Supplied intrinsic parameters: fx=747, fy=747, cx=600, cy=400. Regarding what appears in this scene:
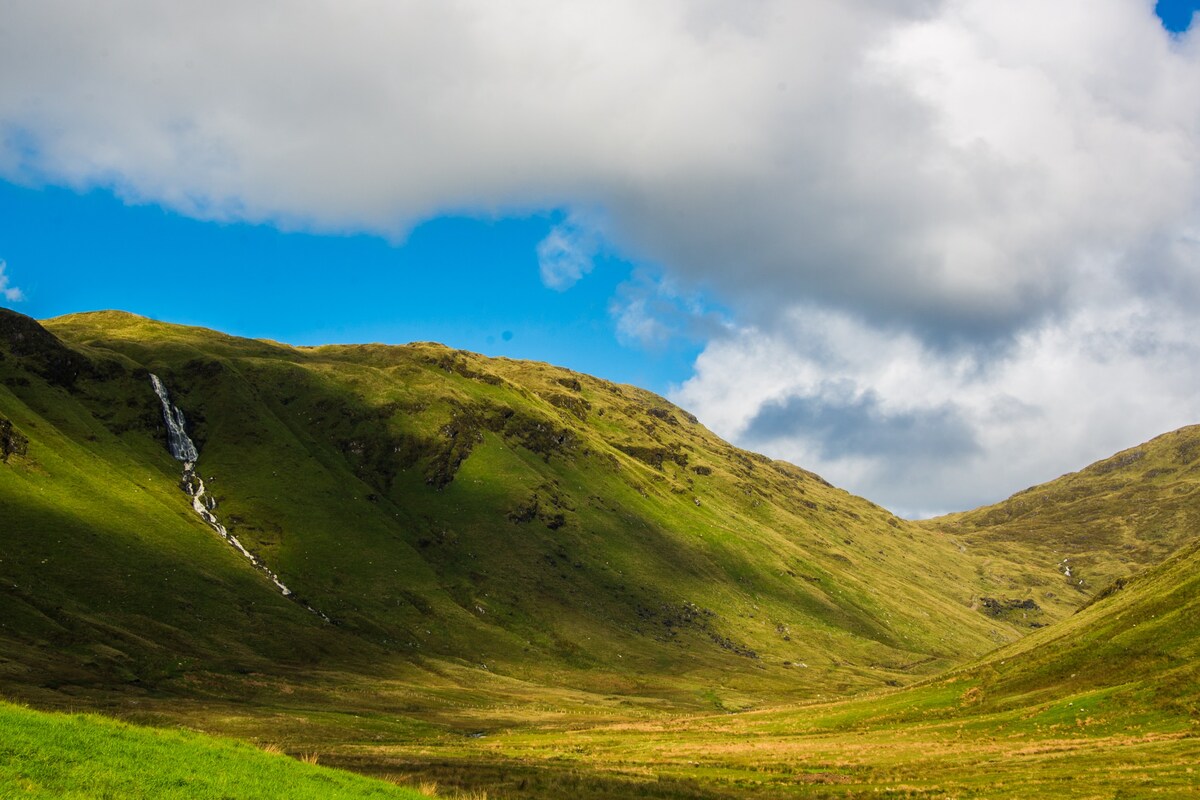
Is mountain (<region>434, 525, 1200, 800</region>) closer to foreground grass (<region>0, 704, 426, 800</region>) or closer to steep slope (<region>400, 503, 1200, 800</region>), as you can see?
steep slope (<region>400, 503, 1200, 800</region>)

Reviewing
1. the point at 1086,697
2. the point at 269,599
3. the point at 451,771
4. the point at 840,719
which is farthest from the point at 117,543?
the point at 1086,697

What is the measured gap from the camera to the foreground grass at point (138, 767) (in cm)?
2211

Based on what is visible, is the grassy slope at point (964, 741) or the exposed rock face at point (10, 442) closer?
the grassy slope at point (964, 741)

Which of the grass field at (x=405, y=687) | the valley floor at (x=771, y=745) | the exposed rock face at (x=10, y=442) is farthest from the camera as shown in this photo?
the exposed rock face at (x=10, y=442)

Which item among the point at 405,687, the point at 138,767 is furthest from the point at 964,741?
the point at 405,687

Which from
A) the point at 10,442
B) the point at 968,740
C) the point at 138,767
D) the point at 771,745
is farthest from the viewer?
the point at 10,442

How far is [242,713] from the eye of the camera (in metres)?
88.4

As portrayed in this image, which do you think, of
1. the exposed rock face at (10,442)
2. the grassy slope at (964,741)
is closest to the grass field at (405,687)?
the grassy slope at (964,741)

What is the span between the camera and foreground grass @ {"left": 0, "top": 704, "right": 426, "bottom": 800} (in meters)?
22.1

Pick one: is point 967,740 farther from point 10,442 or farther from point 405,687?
point 10,442

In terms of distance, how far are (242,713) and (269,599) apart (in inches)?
2839

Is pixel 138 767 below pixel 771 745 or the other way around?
the other way around

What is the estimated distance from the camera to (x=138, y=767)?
24766 millimetres

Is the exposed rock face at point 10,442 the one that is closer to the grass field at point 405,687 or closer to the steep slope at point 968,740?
the grass field at point 405,687
